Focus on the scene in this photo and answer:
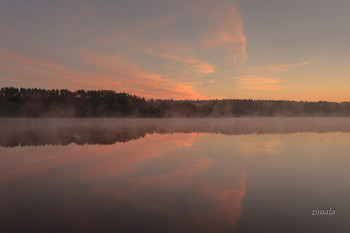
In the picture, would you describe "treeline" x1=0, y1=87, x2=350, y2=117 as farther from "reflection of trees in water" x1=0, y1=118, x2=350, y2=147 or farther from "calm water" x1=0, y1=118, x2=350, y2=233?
"calm water" x1=0, y1=118, x2=350, y2=233

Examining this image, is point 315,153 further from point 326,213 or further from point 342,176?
point 326,213

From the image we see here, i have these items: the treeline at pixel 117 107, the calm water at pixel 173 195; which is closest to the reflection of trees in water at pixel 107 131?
the calm water at pixel 173 195

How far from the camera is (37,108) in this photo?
141 meters

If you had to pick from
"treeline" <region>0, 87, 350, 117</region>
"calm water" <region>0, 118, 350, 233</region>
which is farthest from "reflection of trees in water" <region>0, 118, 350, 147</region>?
"treeline" <region>0, 87, 350, 117</region>

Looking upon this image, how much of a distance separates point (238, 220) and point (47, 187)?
29.0 ft

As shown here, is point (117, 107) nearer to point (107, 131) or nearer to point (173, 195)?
point (107, 131)

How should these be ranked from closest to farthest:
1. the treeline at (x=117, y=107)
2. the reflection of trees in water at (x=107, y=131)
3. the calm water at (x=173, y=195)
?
the calm water at (x=173, y=195) < the reflection of trees in water at (x=107, y=131) < the treeline at (x=117, y=107)

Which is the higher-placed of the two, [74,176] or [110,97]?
[110,97]

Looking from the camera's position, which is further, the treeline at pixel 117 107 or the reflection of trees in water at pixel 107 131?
the treeline at pixel 117 107

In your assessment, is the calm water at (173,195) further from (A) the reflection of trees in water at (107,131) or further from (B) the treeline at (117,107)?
(B) the treeline at (117,107)

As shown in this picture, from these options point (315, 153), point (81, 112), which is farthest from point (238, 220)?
point (81, 112)

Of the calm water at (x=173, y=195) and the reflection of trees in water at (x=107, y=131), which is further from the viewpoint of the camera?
the reflection of trees in water at (x=107, y=131)

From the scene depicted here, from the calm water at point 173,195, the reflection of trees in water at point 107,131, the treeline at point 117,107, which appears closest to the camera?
the calm water at point 173,195

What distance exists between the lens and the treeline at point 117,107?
140 meters
